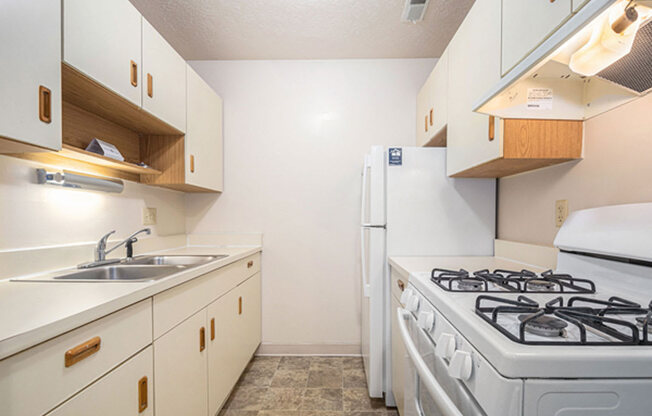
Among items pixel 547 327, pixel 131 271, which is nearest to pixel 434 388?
pixel 547 327

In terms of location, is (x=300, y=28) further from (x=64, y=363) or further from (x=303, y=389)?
(x=303, y=389)

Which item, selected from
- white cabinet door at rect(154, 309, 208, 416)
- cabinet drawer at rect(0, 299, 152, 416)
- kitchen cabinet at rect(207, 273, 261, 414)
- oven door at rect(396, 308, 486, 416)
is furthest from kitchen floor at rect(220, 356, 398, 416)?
cabinet drawer at rect(0, 299, 152, 416)

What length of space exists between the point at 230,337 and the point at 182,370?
568 mm

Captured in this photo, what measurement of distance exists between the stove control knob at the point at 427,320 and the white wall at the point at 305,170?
1629 mm

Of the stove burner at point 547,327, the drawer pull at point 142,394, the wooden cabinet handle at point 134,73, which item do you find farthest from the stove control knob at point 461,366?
the wooden cabinet handle at point 134,73

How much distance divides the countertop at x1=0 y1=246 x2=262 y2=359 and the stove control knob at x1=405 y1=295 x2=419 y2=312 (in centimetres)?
87

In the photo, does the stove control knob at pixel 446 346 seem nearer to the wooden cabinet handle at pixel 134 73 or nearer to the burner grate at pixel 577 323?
the burner grate at pixel 577 323

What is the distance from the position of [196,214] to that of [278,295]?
0.96m

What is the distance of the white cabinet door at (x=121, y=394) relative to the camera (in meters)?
0.75

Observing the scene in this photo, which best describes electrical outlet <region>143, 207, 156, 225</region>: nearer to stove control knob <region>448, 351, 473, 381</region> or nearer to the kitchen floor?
the kitchen floor

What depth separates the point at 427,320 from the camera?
2.90 feet

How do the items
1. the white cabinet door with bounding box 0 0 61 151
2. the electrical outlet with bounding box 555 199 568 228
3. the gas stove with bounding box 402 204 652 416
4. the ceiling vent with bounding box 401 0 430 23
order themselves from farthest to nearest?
the ceiling vent with bounding box 401 0 430 23 < the electrical outlet with bounding box 555 199 568 228 < the white cabinet door with bounding box 0 0 61 151 < the gas stove with bounding box 402 204 652 416

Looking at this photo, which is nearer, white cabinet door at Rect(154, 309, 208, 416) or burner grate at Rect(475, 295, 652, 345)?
burner grate at Rect(475, 295, 652, 345)

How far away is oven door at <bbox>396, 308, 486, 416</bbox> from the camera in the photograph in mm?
644
